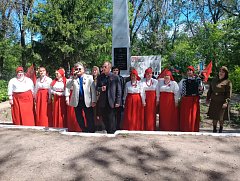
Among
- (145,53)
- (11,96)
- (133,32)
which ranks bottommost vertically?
(11,96)

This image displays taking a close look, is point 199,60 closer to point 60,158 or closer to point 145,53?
point 145,53

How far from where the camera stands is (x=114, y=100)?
5555mm

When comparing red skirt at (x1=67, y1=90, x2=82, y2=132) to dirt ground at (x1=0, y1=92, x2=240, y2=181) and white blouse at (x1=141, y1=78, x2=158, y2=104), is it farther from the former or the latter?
white blouse at (x1=141, y1=78, x2=158, y2=104)

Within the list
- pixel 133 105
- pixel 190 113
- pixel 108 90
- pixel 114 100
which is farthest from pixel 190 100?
pixel 108 90

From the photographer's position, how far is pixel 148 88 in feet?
20.4

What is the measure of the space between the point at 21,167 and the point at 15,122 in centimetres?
317

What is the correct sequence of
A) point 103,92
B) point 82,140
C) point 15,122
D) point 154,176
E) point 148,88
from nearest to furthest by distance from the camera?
point 154,176 → point 82,140 → point 103,92 → point 148,88 → point 15,122

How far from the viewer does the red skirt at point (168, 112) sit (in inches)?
244

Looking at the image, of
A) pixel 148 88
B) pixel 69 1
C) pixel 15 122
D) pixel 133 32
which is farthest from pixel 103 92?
pixel 133 32

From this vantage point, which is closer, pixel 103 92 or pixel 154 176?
pixel 154 176

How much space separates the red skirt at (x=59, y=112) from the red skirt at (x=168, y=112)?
7.59ft

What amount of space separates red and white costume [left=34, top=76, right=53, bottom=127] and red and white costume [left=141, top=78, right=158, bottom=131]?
232 cm

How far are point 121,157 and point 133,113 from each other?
7.67 ft

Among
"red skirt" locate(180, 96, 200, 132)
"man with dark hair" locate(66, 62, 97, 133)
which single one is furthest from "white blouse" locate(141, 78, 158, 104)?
"man with dark hair" locate(66, 62, 97, 133)
